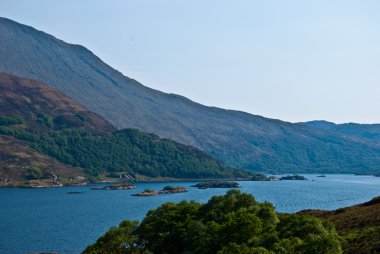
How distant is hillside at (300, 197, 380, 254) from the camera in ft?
226

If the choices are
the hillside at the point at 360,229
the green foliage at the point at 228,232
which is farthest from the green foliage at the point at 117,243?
the hillside at the point at 360,229

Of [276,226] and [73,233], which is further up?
[276,226]

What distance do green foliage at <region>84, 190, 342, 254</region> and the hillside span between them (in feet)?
10.6

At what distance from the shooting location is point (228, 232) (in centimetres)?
7375

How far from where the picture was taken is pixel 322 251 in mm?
61406

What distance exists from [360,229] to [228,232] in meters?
25.2

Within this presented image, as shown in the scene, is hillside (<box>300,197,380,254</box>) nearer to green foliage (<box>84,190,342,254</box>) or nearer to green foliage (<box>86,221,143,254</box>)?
green foliage (<box>84,190,342,254</box>)

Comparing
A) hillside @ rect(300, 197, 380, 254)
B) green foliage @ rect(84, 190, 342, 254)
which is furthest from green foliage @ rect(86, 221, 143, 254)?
hillside @ rect(300, 197, 380, 254)

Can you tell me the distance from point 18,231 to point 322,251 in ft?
427

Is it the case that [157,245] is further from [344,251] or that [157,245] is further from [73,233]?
[73,233]

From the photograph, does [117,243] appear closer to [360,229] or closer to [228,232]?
[228,232]

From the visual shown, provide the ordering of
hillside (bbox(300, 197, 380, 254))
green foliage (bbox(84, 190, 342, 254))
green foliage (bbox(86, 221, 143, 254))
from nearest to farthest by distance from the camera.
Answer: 1. green foliage (bbox(84, 190, 342, 254))
2. hillside (bbox(300, 197, 380, 254))
3. green foliage (bbox(86, 221, 143, 254))

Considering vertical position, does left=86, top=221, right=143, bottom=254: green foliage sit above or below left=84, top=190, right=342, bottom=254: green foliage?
below

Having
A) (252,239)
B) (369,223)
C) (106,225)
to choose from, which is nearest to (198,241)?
(252,239)
